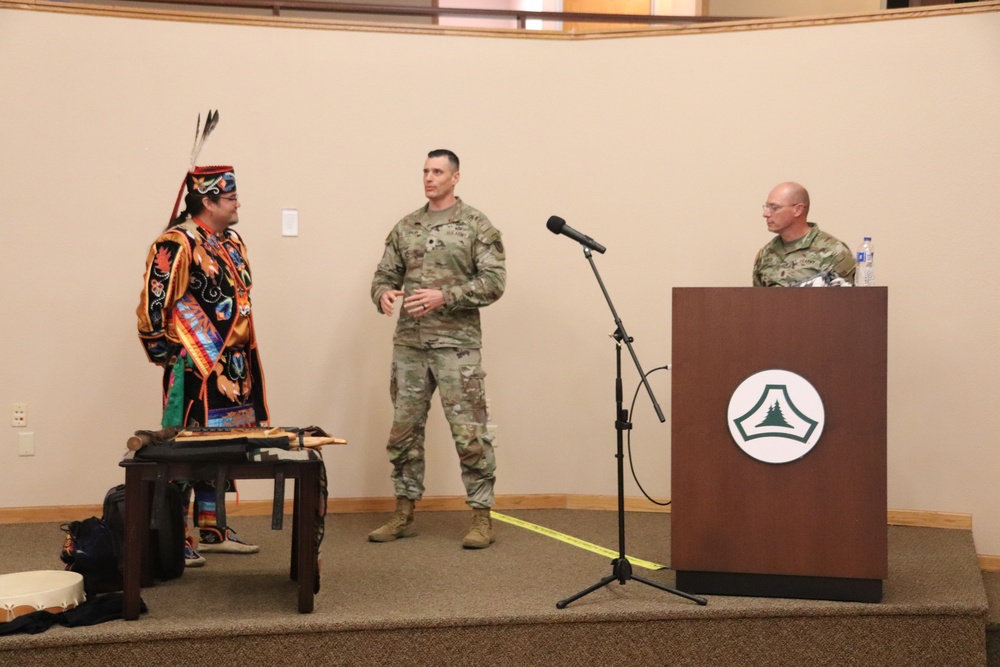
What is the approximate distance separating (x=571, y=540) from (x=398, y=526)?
775 mm

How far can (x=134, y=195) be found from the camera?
16.0 feet

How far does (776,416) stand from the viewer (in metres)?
3.39

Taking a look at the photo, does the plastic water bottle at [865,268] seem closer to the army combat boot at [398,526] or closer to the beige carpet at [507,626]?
the beige carpet at [507,626]

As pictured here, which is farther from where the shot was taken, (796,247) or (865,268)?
(796,247)

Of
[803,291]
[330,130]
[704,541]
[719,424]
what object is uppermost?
[330,130]

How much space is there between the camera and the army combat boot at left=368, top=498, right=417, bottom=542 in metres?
4.36

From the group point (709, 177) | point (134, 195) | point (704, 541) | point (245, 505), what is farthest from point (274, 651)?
point (709, 177)

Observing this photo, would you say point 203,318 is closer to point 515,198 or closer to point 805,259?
point 515,198

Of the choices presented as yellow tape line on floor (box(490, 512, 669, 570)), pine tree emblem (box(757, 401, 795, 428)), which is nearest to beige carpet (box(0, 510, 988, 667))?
yellow tape line on floor (box(490, 512, 669, 570))

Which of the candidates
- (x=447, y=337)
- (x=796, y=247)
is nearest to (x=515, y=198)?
(x=447, y=337)

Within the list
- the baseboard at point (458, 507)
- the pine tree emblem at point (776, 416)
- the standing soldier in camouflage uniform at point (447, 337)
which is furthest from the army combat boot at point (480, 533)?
the pine tree emblem at point (776, 416)

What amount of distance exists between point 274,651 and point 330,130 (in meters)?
2.81

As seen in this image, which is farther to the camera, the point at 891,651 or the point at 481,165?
the point at 481,165

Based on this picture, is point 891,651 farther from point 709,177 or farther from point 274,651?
point 709,177
